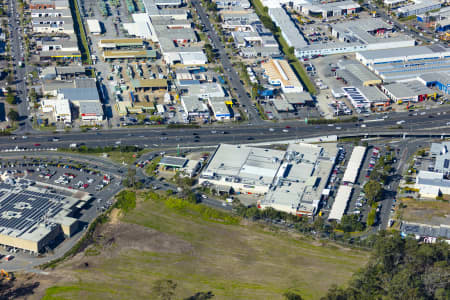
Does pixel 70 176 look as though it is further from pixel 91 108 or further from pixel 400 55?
pixel 400 55

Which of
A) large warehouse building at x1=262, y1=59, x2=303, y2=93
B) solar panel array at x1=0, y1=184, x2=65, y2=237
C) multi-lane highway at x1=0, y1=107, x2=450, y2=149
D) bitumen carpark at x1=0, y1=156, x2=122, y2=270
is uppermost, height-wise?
large warehouse building at x1=262, y1=59, x2=303, y2=93

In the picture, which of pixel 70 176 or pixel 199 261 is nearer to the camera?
pixel 199 261

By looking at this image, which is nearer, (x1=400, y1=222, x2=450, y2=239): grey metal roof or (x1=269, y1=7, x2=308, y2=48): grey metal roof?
(x1=400, y1=222, x2=450, y2=239): grey metal roof

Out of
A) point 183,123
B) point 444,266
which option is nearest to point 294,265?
point 444,266

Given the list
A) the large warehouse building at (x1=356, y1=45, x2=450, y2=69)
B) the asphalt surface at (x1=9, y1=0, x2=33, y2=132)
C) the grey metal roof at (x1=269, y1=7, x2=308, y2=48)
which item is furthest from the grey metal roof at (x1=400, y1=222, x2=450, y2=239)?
the grey metal roof at (x1=269, y1=7, x2=308, y2=48)

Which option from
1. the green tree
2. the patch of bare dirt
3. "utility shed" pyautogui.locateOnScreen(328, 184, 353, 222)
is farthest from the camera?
the green tree

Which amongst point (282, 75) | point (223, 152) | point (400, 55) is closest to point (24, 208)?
point (223, 152)

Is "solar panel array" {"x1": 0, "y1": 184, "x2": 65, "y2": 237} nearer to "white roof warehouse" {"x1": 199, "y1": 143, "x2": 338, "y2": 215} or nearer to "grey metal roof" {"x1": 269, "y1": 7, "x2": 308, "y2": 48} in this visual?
"white roof warehouse" {"x1": 199, "y1": 143, "x2": 338, "y2": 215}

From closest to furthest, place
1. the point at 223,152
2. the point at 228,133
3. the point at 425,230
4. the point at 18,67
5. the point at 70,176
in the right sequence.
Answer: the point at 425,230 → the point at 70,176 → the point at 223,152 → the point at 228,133 → the point at 18,67
